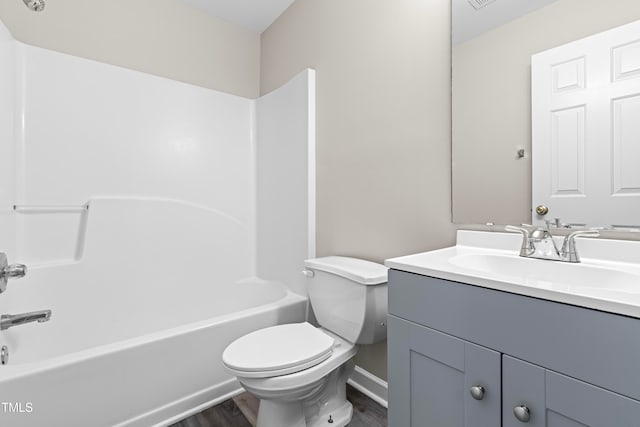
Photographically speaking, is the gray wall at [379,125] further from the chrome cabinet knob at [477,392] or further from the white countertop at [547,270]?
the chrome cabinet knob at [477,392]

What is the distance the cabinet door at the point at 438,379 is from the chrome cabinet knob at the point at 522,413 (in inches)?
1.8

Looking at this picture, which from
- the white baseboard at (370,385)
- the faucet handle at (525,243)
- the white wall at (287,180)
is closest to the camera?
the faucet handle at (525,243)

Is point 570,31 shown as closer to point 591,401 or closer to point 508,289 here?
point 508,289

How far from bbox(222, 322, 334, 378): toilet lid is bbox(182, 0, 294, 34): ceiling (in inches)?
90.1

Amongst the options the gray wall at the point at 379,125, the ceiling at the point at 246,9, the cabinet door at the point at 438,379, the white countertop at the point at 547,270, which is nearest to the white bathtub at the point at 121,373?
the gray wall at the point at 379,125

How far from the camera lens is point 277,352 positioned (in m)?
1.26

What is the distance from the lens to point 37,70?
5.67 feet

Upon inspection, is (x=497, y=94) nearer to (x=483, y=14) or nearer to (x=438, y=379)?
(x=483, y=14)

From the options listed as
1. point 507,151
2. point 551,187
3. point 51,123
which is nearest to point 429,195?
point 507,151

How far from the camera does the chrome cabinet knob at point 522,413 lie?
69cm

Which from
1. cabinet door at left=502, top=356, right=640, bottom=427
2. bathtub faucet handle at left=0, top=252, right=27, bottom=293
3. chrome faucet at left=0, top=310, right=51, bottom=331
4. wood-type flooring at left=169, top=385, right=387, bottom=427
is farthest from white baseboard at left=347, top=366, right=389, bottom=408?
bathtub faucet handle at left=0, top=252, right=27, bottom=293

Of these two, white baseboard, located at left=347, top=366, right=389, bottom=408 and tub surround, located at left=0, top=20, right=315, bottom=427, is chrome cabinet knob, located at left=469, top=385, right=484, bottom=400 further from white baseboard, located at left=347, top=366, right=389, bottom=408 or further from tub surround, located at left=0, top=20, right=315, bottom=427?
tub surround, located at left=0, top=20, right=315, bottom=427

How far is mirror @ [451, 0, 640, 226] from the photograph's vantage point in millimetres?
1061

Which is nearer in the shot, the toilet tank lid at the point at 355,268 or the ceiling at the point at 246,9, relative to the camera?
the toilet tank lid at the point at 355,268
